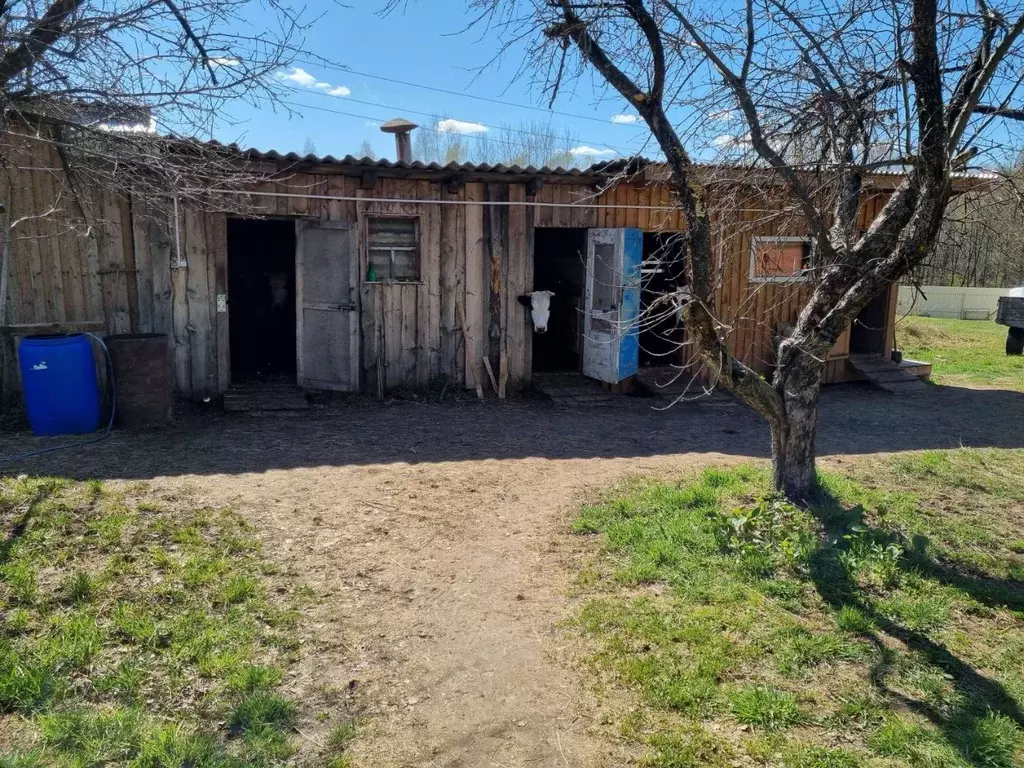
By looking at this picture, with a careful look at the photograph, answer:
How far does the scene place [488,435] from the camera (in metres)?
7.70

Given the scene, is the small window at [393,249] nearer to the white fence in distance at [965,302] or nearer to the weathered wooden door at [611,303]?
the weathered wooden door at [611,303]

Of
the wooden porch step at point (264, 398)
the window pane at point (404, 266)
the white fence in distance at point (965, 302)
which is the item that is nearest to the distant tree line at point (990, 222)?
the window pane at point (404, 266)

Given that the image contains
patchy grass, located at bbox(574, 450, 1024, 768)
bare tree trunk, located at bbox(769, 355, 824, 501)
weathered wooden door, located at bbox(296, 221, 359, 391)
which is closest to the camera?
patchy grass, located at bbox(574, 450, 1024, 768)

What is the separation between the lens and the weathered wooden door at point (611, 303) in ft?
29.4

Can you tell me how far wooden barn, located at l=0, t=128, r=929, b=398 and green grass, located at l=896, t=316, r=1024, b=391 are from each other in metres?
2.86

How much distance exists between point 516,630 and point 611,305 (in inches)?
238

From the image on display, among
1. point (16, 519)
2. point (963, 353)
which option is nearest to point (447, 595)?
point (16, 519)

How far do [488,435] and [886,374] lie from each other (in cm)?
663

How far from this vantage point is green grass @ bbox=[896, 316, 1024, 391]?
11.9 meters

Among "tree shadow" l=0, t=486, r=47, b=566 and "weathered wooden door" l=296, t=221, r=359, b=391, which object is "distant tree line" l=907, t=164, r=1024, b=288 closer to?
"tree shadow" l=0, t=486, r=47, b=566

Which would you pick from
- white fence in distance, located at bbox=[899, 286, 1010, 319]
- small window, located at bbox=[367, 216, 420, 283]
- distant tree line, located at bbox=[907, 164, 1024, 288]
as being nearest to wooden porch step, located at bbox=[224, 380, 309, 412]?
small window, located at bbox=[367, 216, 420, 283]

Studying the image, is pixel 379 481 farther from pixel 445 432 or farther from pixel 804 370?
pixel 804 370

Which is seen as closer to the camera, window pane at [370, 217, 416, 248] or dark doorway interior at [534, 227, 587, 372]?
window pane at [370, 217, 416, 248]

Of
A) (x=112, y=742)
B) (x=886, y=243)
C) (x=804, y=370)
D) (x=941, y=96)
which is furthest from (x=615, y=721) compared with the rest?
(x=941, y=96)
